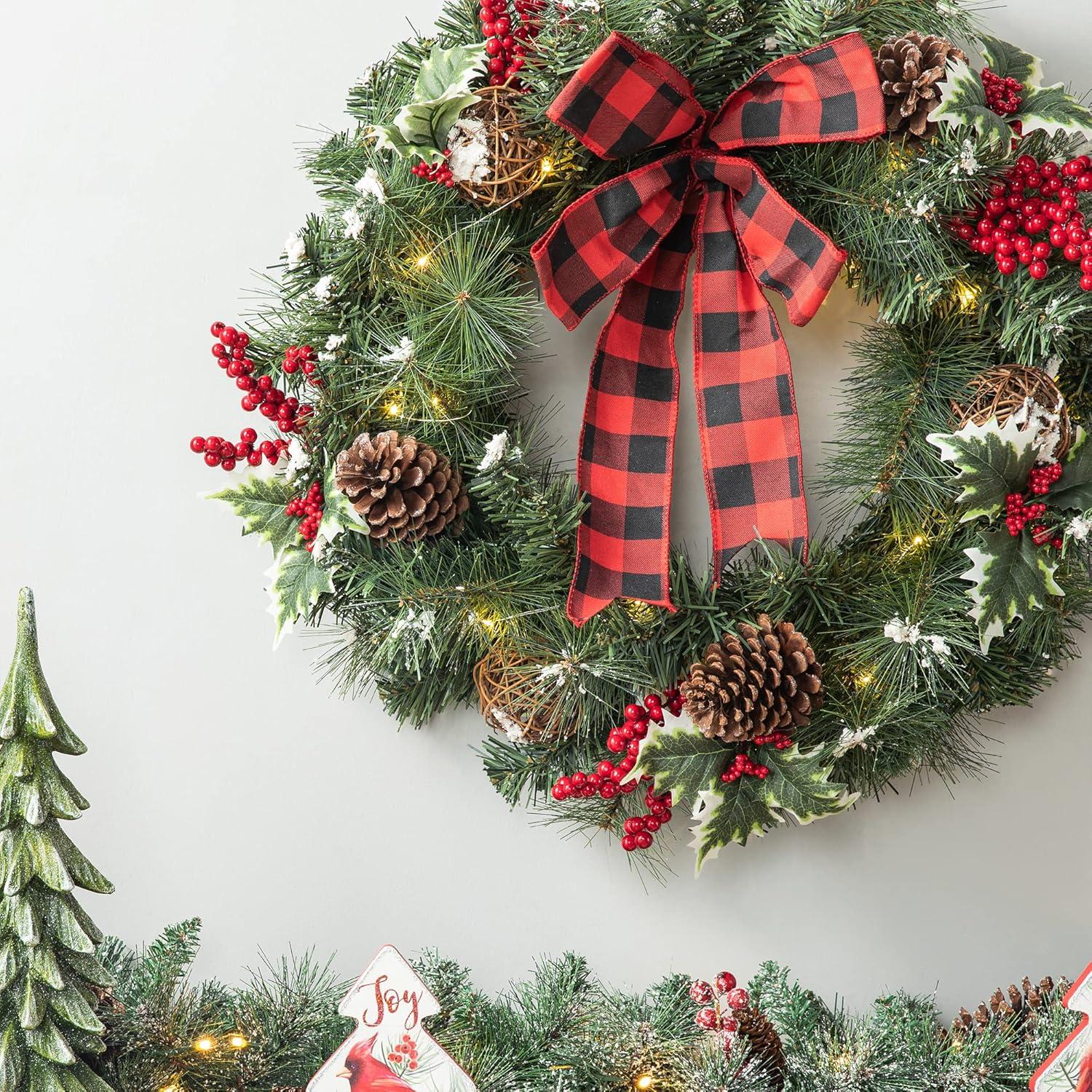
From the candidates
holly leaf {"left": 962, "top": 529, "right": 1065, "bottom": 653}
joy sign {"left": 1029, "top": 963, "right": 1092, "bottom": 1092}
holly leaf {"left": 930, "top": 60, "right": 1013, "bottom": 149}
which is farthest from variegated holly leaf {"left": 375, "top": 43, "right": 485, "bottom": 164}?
joy sign {"left": 1029, "top": 963, "right": 1092, "bottom": 1092}

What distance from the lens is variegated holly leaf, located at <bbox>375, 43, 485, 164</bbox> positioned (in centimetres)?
97

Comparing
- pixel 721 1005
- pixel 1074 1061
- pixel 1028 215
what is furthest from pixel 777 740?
pixel 1028 215

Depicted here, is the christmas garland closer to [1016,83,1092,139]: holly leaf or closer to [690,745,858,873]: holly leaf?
[690,745,858,873]: holly leaf

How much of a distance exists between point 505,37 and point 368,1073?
97cm

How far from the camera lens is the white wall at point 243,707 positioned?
115 cm

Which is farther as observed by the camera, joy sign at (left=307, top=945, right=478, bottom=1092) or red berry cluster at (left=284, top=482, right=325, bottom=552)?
red berry cluster at (left=284, top=482, right=325, bottom=552)

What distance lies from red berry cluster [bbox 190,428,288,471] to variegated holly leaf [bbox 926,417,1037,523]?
2.15ft

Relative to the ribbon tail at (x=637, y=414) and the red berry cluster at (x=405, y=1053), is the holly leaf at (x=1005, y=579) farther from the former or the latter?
the red berry cluster at (x=405, y=1053)

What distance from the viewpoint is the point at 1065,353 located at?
1.01m

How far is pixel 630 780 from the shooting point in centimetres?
102

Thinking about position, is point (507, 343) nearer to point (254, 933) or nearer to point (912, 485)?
point (912, 485)

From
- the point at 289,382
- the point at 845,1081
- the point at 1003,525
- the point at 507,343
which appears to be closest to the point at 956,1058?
the point at 845,1081

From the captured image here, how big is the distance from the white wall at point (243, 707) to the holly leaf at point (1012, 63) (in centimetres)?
41

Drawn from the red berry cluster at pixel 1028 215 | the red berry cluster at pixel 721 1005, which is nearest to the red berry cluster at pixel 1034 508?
the red berry cluster at pixel 1028 215
